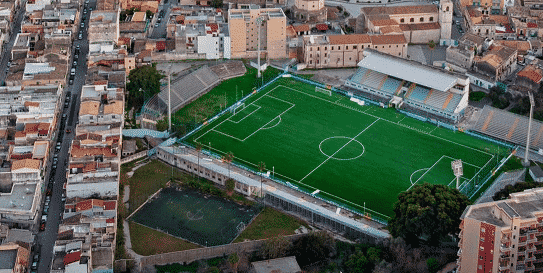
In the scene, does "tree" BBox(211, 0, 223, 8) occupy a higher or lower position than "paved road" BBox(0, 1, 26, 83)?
higher

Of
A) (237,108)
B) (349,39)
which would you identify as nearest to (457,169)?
(237,108)

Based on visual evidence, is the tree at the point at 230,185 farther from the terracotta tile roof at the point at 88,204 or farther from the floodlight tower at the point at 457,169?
the floodlight tower at the point at 457,169

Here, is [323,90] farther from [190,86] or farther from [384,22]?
[384,22]

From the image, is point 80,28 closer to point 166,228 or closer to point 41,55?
point 41,55

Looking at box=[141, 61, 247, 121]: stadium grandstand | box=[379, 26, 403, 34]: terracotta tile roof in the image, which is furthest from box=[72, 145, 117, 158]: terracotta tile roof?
box=[379, 26, 403, 34]: terracotta tile roof

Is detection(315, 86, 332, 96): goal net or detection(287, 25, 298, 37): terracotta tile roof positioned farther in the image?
detection(287, 25, 298, 37): terracotta tile roof

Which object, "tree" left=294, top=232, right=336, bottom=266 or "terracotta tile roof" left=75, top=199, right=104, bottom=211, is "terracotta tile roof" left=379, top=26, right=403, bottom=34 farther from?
"terracotta tile roof" left=75, top=199, right=104, bottom=211
